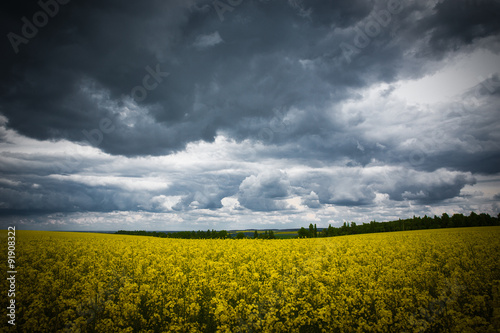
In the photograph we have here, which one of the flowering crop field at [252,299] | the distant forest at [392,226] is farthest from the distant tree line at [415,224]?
the flowering crop field at [252,299]

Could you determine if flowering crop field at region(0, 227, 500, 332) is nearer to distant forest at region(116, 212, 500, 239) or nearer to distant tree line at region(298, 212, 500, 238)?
distant forest at region(116, 212, 500, 239)

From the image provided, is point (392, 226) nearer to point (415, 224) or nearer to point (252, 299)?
point (415, 224)

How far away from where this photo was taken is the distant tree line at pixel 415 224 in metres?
77.4

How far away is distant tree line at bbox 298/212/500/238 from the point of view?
77438 millimetres

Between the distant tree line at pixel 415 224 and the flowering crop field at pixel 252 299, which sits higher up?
the flowering crop field at pixel 252 299

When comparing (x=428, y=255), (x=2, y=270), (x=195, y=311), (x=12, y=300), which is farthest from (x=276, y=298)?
(x=428, y=255)

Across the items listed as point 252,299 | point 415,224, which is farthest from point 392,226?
point 252,299

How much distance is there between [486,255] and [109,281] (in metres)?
21.2

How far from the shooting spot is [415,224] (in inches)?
3418

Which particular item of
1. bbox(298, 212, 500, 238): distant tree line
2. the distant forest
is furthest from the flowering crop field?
bbox(298, 212, 500, 238): distant tree line

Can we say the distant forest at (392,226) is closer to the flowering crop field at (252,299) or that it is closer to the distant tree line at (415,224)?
the distant tree line at (415,224)

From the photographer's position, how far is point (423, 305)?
854cm

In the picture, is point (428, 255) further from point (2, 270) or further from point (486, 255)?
point (2, 270)

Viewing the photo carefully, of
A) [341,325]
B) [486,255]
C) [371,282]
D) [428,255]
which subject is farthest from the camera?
[428,255]
